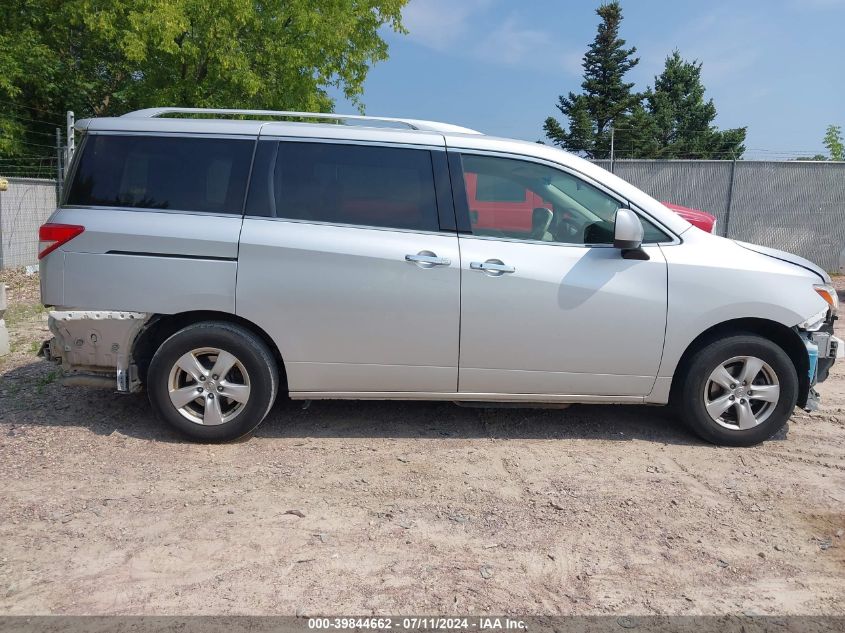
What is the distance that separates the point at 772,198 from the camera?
48.5 ft

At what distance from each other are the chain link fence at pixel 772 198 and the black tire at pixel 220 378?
38.8ft

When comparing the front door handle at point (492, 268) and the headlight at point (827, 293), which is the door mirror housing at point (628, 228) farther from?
the headlight at point (827, 293)

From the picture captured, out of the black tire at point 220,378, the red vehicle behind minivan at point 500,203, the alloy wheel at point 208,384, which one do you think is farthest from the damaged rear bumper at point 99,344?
the red vehicle behind minivan at point 500,203

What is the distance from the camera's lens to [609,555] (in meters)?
3.26

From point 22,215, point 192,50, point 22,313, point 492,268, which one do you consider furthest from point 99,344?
point 192,50

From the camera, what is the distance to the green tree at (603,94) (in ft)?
163

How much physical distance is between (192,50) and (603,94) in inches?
1630

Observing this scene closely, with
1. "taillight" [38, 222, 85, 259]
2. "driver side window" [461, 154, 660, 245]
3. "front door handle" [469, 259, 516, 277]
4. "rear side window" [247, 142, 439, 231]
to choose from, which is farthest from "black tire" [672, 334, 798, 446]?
"taillight" [38, 222, 85, 259]

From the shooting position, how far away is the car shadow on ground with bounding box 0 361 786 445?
4805mm

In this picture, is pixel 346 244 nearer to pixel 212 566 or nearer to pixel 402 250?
pixel 402 250

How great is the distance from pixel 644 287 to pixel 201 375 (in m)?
2.87

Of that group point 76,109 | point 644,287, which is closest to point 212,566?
point 644,287

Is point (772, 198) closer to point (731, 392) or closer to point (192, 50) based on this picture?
point (731, 392)

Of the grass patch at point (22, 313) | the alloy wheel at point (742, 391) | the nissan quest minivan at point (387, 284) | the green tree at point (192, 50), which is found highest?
the green tree at point (192, 50)
